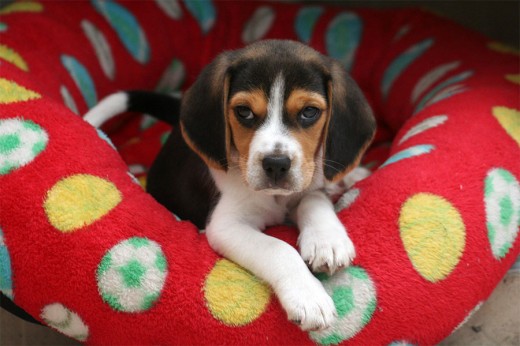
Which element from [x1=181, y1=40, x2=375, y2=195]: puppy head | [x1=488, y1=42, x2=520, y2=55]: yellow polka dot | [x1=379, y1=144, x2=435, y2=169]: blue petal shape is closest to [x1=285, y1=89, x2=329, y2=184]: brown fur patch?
[x1=181, y1=40, x2=375, y2=195]: puppy head

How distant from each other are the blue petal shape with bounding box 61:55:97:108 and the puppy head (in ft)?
4.38

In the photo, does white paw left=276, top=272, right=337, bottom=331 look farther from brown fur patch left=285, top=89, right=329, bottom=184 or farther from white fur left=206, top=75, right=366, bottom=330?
brown fur patch left=285, top=89, right=329, bottom=184

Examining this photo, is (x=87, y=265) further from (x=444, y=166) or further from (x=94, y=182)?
(x=444, y=166)

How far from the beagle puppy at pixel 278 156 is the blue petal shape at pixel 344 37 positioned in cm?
194

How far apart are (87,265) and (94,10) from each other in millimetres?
2451

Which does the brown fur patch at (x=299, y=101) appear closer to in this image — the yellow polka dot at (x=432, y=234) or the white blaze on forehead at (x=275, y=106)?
the white blaze on forehead at (x=275, y=106)

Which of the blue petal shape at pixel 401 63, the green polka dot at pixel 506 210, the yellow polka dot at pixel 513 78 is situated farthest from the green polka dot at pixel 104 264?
the blue petal shape at pixel 401 63

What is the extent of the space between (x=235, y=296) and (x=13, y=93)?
1.40 m

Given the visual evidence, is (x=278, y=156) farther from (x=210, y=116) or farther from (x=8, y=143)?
(x=8, y=143)

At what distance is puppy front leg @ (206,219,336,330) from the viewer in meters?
2.12

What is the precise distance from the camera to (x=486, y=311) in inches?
108

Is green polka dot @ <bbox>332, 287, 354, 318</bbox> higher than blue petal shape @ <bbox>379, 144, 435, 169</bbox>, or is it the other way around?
blue petal shape @ <bbox>379, 144, 435, 169</bbox>

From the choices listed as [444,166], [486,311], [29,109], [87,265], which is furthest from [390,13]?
[87,265]

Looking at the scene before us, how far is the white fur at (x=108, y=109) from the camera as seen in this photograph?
344 cm
